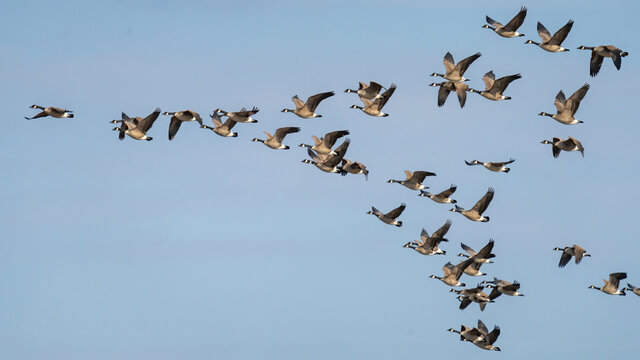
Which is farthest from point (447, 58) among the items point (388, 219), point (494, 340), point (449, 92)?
point (494, 340)

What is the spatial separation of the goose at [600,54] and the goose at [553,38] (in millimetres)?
982

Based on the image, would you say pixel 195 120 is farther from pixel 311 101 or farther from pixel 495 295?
pixel 495 295

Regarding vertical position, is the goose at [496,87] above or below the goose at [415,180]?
above

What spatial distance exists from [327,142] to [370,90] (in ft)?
9.84

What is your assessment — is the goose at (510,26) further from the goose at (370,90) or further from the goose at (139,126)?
the goose at (139,126)

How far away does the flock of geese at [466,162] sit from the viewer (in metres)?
65.3

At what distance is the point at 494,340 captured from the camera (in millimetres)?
67625

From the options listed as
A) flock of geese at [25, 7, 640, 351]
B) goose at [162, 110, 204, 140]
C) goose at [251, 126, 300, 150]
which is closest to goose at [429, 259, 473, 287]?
flock of geese at [25, 7, 640, 351]

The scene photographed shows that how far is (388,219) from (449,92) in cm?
615

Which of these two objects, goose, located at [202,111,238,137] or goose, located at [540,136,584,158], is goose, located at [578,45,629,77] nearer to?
goose, located at [540,136,584,158]

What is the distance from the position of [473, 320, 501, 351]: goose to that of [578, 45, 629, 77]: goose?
11442 millimetres

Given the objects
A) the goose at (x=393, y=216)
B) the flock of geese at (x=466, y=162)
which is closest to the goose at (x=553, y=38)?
the flock of geese at (x=466, y=162)

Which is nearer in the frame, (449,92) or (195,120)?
(195,120)

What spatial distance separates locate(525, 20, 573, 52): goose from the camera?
64.5 meters
